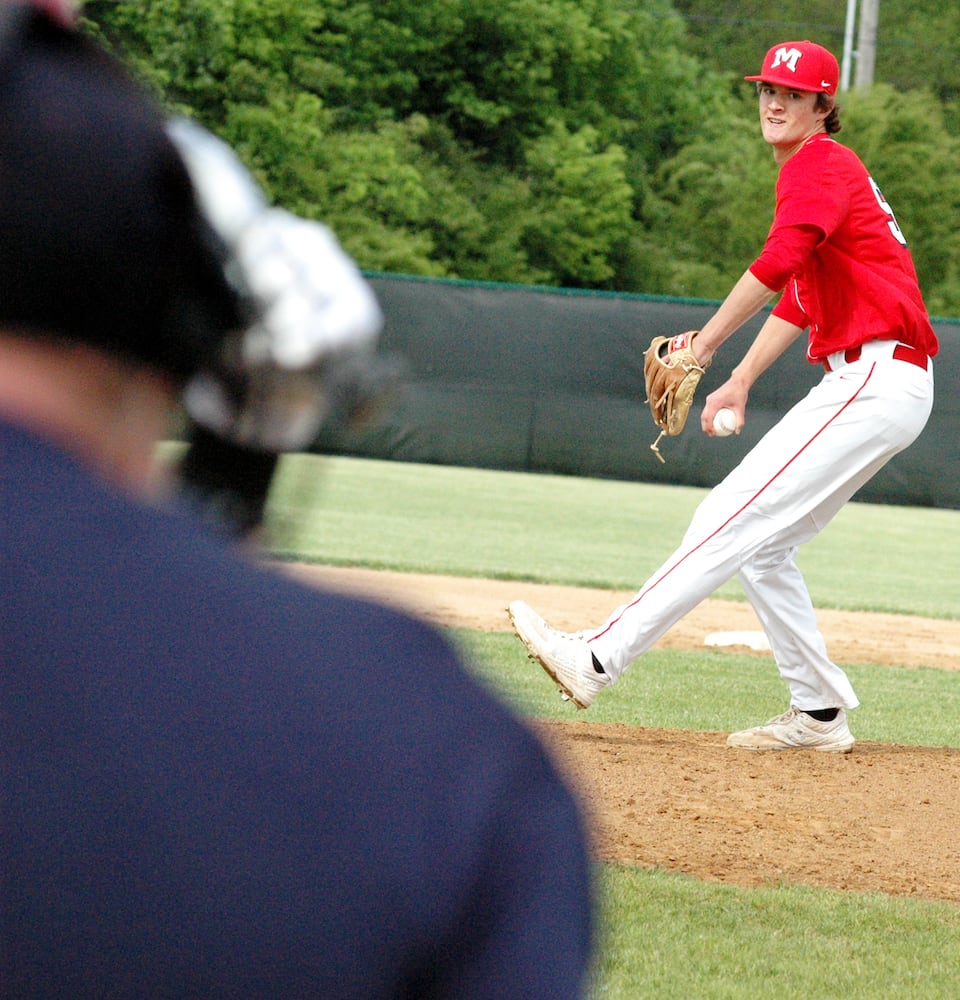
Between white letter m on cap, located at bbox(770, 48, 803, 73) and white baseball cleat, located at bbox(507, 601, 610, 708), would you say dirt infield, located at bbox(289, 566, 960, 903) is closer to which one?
white baseball cleat, located at bbox(507, 601, 610, 708)

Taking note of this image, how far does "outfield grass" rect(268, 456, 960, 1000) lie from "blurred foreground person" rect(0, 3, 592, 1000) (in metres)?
0.15

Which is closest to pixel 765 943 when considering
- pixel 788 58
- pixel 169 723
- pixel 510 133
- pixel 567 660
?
pixel 567 660

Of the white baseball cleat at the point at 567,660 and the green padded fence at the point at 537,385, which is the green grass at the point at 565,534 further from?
the white baseball cleat at the point at 567,660

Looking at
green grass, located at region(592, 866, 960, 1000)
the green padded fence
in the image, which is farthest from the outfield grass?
the green padded fence

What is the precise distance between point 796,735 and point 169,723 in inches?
176

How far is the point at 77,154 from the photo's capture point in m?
0.81

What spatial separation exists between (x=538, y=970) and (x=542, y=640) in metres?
3.91

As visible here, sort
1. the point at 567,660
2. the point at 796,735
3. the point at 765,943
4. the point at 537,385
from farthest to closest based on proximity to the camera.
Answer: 1. the point at 537,385
2. the point at 796,735
3. the point at 567,660
4. the point at 765,943

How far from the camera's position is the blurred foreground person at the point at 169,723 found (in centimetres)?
74

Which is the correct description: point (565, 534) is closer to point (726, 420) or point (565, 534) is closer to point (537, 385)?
point (537, 385)

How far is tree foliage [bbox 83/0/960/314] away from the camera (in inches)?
1132

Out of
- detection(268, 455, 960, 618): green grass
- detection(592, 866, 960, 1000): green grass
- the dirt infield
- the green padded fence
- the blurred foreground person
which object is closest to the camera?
the blurred foreground person

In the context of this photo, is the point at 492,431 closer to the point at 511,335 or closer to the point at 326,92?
the point at 511,335

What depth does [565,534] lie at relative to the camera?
13.1m
